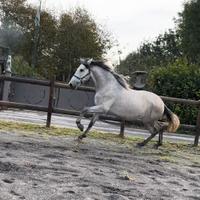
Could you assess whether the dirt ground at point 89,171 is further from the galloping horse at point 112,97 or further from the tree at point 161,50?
the tree at point 161,50

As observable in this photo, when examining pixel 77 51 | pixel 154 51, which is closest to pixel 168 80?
pixel 77 51

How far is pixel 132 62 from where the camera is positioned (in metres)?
50.6

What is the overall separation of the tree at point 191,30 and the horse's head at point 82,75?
2767 cm

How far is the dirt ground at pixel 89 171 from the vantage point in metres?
5.96

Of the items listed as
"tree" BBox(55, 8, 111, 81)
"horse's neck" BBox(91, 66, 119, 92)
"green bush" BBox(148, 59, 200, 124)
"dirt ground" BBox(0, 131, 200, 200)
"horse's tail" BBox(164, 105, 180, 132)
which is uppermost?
"tree" BBox(55, 8, 111, 81)

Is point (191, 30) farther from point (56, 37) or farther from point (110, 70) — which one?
point (110, 70)

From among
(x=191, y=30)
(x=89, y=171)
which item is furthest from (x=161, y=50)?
(x=89, y=171)

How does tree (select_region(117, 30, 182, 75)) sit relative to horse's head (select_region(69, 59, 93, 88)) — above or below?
above

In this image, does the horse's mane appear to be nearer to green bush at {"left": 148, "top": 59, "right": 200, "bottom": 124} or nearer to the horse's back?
the horse's back

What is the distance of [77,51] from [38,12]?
17.3 feet

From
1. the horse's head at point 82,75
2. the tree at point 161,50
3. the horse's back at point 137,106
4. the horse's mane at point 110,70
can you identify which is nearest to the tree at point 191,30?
the tree at point 161,50

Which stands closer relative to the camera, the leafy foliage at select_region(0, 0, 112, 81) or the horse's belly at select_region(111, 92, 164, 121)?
the horse's belly at select_region(111, 92, 164, 121)

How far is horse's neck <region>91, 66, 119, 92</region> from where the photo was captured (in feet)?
36.6

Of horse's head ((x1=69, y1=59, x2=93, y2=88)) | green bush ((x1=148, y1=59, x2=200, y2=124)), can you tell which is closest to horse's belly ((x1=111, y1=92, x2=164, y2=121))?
horse's head ((x1=69, y1=59, x2=93, y2=88))
